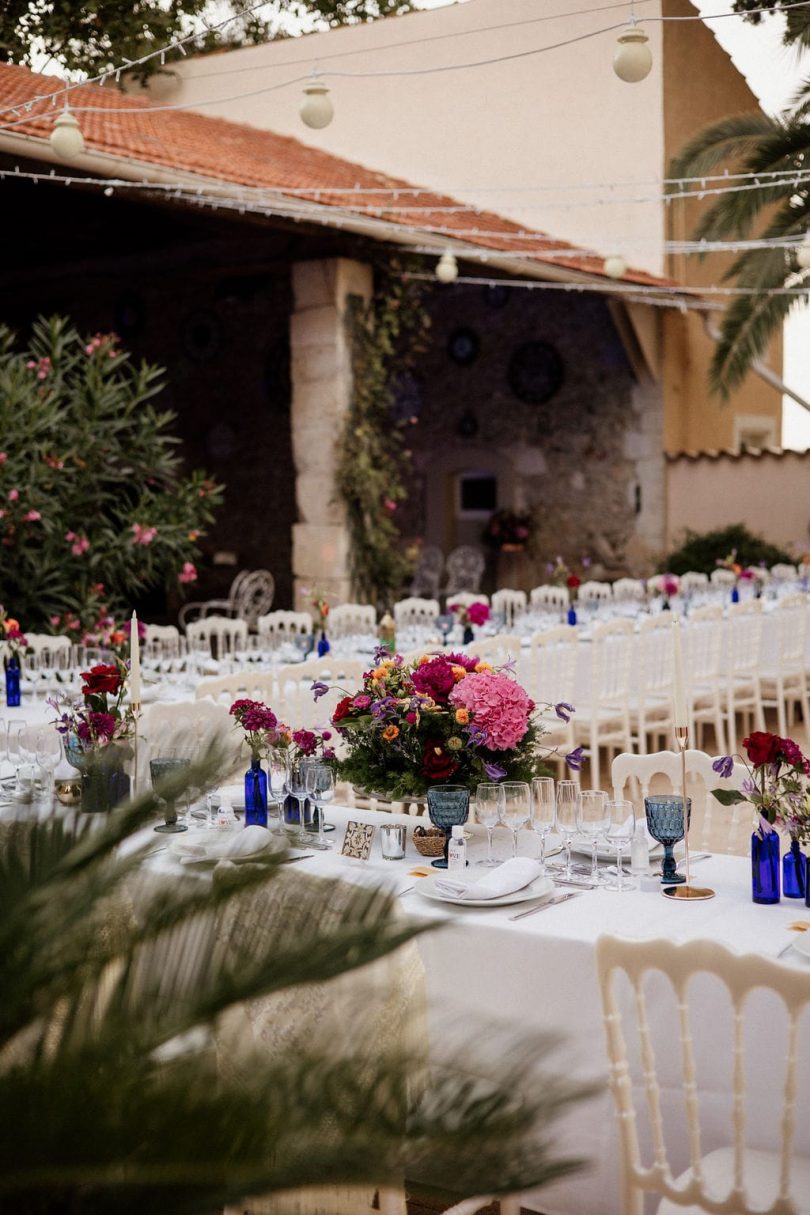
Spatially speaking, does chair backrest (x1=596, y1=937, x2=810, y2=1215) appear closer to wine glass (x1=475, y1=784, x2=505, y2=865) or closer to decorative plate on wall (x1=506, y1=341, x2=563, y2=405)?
wine glass (x1=475, y1=784, x2=505, y2=865)

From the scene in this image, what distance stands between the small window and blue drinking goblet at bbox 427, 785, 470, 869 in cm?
1306

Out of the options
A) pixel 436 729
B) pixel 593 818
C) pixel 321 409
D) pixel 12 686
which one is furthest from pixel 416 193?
pixel 593 818

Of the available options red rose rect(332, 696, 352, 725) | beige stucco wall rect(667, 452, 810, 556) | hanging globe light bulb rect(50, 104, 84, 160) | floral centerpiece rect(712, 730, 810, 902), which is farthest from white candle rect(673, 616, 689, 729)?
beige stucco wall rect(667, 452, 810, 556)

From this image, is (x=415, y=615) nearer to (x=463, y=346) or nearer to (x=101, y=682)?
(x=101, y=682)

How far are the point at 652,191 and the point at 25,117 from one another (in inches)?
321

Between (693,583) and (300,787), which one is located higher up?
(693,583)

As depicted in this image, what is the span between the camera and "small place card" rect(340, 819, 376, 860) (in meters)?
3.42

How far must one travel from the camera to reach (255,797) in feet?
12.3

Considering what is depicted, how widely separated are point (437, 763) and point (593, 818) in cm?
45

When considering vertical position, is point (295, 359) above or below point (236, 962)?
above

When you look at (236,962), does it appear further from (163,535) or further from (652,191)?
(652,191)

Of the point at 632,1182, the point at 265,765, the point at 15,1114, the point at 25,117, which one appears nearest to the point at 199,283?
the point at 25,117

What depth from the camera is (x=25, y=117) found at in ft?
26.5

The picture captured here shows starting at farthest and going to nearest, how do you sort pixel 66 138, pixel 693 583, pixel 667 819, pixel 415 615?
1. pixel 693 583
2. pixel 415 615
3. pixel 66 138
4. pixel 667 819
